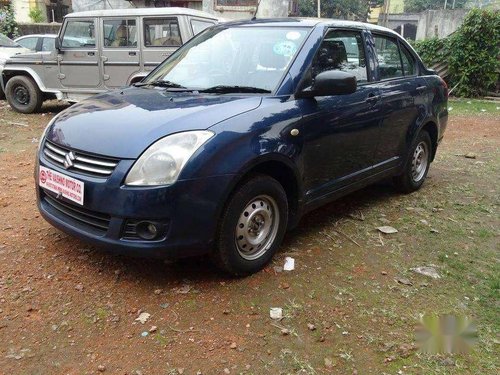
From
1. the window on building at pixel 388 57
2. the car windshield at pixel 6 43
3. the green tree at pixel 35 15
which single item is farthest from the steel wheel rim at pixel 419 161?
the green tree at pixel 35 15

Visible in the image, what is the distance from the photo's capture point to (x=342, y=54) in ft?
12.6

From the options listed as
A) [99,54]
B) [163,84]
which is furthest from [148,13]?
[163,84]

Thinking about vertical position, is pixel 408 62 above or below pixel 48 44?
below

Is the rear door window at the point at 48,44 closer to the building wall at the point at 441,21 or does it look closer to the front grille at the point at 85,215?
the front grille at the point at 85,215

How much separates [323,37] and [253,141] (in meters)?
1.24

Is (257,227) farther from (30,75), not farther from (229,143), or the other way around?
(30,75)

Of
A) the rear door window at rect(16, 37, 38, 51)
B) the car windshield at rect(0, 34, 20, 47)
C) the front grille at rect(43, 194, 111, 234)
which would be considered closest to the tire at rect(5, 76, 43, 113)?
the car windshield at rect(0, 34, 20, 47)

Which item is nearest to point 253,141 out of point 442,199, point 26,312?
point 26,312

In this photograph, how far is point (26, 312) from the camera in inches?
106

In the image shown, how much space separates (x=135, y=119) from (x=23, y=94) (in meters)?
7.83

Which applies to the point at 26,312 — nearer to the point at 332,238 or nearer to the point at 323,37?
the point at 332,238

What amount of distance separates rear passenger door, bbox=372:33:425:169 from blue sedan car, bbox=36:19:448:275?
0.07 feet

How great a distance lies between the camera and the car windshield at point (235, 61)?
11.2 ft

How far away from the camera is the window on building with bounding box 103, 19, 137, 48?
27.1 feet
